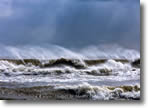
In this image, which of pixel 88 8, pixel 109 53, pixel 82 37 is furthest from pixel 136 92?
pixel 88 8

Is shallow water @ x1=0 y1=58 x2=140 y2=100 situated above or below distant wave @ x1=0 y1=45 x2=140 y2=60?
below

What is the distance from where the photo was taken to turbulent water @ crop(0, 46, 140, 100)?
7.45 ft

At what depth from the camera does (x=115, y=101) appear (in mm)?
2275

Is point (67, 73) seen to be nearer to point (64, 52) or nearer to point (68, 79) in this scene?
point (68, 79)

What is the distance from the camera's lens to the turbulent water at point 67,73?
2.27m

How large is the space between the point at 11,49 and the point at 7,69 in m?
0.15

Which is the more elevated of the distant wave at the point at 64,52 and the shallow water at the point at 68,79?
the distant wave at the point at 64,52

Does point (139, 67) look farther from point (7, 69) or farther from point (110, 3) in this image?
point (7, 69)

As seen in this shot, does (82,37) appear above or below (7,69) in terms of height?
above

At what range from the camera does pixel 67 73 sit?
229 cm

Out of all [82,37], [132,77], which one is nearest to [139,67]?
[132,77]

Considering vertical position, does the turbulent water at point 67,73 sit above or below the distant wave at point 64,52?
below

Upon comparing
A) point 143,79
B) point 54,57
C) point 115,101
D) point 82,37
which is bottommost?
point 115,101

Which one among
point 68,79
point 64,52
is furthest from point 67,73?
point 64,52
